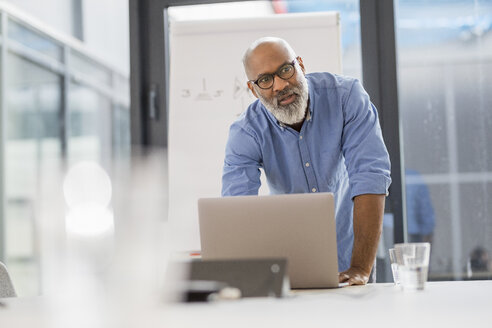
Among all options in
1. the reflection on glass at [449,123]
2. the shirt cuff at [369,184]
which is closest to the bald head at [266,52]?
the shirt cuff at [369,184]

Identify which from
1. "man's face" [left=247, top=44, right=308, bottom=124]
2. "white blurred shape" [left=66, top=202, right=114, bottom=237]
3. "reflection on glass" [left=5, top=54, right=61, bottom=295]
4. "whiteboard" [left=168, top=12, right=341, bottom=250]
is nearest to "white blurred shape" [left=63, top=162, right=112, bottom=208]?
"white blurred shape" [left=66, top=202, right=114, bottom=237]

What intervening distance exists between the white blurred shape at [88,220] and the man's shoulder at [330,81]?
2.27 m

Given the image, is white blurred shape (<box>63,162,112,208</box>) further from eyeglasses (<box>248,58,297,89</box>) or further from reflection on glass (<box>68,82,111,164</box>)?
eyeglasses (<box>248,58,297,89</box>)

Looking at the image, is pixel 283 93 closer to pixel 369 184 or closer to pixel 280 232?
pixel 369 184

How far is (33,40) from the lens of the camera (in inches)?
168

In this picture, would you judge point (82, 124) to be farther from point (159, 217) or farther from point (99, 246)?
point (159, 217)

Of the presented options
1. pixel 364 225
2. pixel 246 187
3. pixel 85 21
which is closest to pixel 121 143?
pixel 85 21

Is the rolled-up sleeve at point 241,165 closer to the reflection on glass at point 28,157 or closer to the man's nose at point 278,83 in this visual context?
the man's nose at point 278,83

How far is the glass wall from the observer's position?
4027 mm

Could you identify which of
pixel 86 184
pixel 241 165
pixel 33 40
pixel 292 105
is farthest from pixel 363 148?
pixel 86 184

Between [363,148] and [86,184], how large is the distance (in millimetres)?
3031

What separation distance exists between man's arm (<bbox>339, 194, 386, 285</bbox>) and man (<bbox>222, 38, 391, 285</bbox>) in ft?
0.14

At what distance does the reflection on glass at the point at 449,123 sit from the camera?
343 cm

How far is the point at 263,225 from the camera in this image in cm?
154
